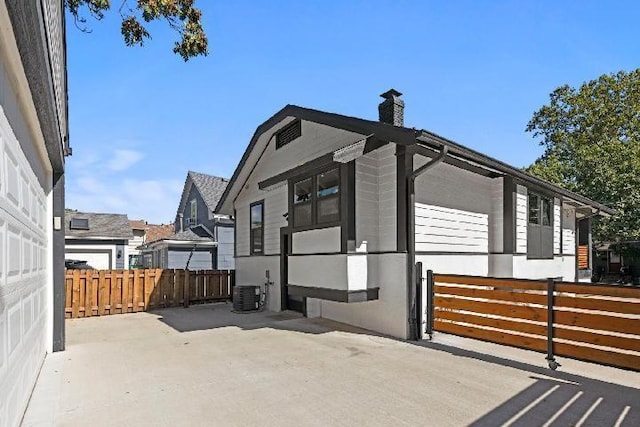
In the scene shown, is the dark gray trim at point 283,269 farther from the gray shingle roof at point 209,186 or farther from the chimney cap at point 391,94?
the gray shingle roof at point 209,186

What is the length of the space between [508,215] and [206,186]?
758 inches

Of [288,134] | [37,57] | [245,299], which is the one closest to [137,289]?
[245,299]

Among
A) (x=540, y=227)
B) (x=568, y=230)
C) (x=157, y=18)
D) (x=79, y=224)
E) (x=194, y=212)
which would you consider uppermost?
(x=157, y=18)

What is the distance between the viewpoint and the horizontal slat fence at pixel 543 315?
4752mm

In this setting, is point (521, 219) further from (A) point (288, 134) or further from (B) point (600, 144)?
(B) point (600, 144)

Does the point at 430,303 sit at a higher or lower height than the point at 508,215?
lower

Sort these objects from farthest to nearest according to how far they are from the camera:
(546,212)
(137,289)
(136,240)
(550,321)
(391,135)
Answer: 1. (136,240)
2. (546,212)
3. (137,289)
4. (391,135)
5. (550,321)

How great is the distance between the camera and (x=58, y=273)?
6.30 m

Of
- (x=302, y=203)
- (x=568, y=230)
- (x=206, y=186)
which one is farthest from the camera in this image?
(x=206, y=186)

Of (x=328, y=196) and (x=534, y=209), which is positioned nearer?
(x=328, y=196)

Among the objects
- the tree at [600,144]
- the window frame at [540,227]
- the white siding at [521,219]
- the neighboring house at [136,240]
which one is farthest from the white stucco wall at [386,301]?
the neighboring house at [136,240]

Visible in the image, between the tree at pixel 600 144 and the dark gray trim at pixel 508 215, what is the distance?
11103 millimetres

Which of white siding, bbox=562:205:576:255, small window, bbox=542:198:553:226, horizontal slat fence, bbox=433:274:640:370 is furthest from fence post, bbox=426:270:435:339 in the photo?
white siding, bbox=562:205:576:255

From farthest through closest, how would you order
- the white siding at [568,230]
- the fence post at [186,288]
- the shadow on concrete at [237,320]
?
the white siding at [568,230], the fence post at [186,288], the shadow on concrete at [237,320]
